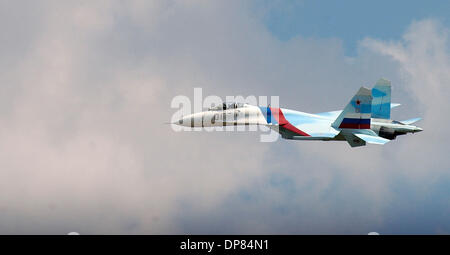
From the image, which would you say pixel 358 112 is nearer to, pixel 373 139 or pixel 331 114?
pixel 373 139

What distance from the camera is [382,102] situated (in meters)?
67.6

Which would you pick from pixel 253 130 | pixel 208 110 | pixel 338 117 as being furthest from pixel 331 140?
pixel 208 110

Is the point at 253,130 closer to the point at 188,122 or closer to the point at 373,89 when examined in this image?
the point at 188,122

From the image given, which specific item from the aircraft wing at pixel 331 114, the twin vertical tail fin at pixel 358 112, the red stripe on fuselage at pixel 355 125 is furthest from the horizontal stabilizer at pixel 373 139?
the aircraft wing at pixel 331 114

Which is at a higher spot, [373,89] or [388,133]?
[373,89]

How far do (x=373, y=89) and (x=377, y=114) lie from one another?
2.31 metres

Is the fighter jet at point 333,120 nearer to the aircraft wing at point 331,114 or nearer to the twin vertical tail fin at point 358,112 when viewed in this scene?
the twin vertical tail fin at point 358,112

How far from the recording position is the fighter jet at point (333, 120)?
6328cm

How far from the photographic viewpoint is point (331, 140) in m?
64.7

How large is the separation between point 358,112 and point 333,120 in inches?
168

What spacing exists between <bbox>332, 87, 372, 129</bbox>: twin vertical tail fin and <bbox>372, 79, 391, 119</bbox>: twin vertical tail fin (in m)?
4.40

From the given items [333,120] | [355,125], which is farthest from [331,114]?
[355,125]

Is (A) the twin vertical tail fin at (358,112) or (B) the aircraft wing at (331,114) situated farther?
(B) the aircraft wing at (331,114)

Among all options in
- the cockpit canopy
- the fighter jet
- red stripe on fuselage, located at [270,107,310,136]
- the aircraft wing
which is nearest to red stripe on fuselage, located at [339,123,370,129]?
the fighter jet
